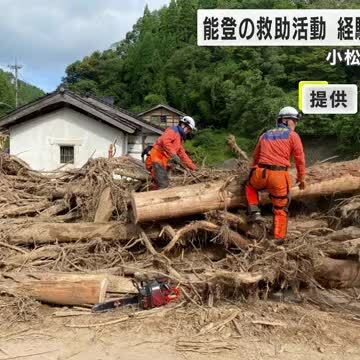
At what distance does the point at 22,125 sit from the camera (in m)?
21.4

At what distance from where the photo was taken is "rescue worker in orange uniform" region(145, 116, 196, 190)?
7.23 meters

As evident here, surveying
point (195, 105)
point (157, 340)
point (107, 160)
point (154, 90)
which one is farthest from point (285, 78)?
point (157, 340)

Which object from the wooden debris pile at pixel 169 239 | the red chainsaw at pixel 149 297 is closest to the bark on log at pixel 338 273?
the wooden debris pile at pixel 169 239

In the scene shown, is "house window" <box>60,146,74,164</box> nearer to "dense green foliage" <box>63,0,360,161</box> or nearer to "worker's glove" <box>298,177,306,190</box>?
"dense green foliage" <box>63,0,360,161</box>

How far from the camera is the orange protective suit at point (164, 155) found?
7.24 m

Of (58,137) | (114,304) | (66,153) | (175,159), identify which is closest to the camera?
(114,304)

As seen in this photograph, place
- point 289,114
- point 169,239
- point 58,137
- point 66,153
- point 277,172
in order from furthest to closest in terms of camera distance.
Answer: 1. point 66,153
2. point 58,137
3. point 169,239
4. point 289,114
5. point 277,172

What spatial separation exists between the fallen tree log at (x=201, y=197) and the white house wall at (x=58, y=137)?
14.8 meters

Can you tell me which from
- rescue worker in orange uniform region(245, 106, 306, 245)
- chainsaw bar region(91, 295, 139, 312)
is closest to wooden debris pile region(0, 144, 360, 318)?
chainsaw bar region(91, 295, 139, 312)

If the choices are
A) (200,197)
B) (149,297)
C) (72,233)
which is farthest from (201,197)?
(72,233)

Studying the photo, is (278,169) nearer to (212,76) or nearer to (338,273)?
(338,273)

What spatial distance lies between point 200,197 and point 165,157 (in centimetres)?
123

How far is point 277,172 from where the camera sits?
6004 mm

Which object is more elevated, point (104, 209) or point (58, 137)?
point (58, 137)
